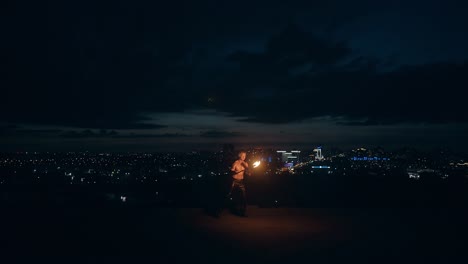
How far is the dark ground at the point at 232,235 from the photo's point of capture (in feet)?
22.1

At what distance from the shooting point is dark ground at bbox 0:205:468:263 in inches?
266

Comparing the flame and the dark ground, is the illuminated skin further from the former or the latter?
the dark ground

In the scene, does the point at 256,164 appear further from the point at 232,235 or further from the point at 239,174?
the point at 232,235

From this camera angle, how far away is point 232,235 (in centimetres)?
820

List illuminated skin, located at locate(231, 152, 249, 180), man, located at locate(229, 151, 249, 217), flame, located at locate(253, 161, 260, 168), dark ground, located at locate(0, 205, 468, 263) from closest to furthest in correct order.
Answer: dark ground, located at locate(0, 205, 468, 263)
man, located at locate(229, 151, 249, 217)
illuminated skin, located at locate(231, 152, 249, 180)
flame, located at locate(253, 161, 260, 168)

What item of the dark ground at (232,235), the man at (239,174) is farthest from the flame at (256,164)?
the dark ground at (232,235)

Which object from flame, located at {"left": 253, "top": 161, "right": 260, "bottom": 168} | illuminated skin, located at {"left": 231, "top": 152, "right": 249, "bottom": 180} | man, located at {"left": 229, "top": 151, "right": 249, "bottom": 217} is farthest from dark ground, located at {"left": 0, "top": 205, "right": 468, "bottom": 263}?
flame, located at {"left": 253, "top": 161, "right": 260, "bottom": 168}

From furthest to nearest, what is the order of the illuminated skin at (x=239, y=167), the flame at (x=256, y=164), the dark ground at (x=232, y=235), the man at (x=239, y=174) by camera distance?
the flame at (x=256, y=164), the illuminated skin at (x=239, y=167), the man at (x=239, y=174), the dark ground at (x=232, y=235)

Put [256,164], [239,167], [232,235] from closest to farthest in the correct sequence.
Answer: [232,235], [239,167], [256,164]

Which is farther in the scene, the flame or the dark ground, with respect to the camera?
the flame

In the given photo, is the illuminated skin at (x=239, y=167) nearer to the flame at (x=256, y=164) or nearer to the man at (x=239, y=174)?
the man at (x=239, y=174)

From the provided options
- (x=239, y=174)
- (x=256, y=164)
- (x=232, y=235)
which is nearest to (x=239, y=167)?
(x=239, y=174)

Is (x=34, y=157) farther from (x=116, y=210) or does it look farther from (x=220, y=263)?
(x=220, y=263)

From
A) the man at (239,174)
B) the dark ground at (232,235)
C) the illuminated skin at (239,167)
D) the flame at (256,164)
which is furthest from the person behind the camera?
the flame at (256,164)
